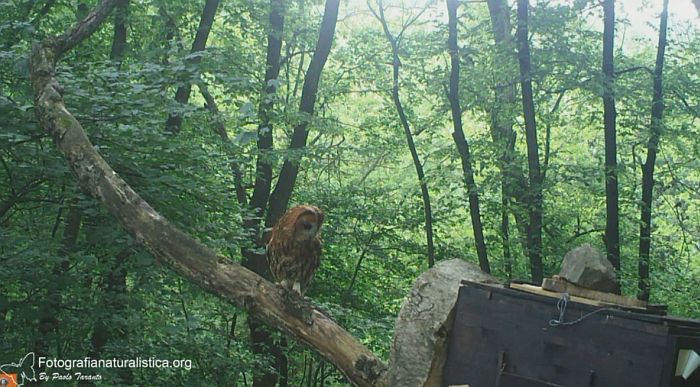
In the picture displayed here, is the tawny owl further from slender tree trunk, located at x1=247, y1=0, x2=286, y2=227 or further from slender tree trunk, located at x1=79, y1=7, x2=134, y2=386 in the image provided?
slender tree trunk, located at x1=247, y1=0, x2=286, y2=227

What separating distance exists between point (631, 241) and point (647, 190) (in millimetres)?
1093

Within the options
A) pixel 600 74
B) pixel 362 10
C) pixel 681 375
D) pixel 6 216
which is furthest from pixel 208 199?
pixel 362 10

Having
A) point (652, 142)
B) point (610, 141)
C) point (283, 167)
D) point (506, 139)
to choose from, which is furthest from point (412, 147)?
point (652, 142)

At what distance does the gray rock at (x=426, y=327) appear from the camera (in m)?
3.96

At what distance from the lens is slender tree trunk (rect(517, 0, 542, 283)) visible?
8633 millimetres

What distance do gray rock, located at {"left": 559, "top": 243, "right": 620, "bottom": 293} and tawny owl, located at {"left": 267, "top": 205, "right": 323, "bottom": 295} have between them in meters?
1.48

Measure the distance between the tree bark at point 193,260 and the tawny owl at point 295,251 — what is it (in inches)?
5.5

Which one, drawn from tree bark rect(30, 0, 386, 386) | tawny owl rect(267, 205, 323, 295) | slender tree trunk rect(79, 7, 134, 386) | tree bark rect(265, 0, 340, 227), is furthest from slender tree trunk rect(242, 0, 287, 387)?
tawny owl rect(267, 205, 323, 295)

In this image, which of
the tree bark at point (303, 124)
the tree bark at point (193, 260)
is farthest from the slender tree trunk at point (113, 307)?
the tree bark at point (303, 124)

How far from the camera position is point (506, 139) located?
989 centimetres

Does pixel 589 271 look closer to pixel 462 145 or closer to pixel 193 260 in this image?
pixel 193 260

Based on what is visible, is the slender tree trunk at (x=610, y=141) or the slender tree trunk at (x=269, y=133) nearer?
the slender tree trunk at (x=610, y=141)

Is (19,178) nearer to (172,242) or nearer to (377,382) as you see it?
(172,242)

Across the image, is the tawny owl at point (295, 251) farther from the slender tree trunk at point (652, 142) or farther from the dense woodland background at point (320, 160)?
the slender tree trunk at point (652, 142)
